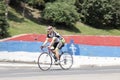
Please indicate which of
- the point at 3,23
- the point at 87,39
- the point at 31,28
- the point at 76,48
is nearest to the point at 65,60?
the point at 76,48

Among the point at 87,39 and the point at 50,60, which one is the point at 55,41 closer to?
the point at 50,60

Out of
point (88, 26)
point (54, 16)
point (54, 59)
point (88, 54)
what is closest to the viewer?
point (54, 59)

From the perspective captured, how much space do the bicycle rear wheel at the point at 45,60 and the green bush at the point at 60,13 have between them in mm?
23239

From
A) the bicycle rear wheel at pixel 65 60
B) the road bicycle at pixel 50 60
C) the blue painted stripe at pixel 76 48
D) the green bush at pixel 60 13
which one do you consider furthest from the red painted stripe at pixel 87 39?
the road bicycle at pixel 50 60

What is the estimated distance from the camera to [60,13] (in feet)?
142

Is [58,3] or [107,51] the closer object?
[107,51]

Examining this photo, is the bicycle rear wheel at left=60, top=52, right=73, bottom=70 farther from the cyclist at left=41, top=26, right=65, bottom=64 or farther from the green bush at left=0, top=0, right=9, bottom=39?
the green bush at left=0, top=0, right=9, bottom=39

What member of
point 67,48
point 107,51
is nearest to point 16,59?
point 67,48

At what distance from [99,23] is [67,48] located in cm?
2452

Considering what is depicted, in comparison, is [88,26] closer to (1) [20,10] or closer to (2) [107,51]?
(1) [20,10]

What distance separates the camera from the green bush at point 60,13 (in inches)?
1706

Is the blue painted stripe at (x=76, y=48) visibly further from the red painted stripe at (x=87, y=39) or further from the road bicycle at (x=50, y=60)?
the road bicycle at (x=50, y=60)

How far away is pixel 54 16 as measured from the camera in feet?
143

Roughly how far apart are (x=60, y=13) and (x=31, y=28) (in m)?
3.80
